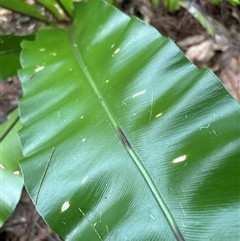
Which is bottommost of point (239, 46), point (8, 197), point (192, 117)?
point (239, 46)

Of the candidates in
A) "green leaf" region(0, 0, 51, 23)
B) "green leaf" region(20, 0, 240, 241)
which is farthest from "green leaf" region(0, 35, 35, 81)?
"green leaf" region(20, 0, 240, 241)

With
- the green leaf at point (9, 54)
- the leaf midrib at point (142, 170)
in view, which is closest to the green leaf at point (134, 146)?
the leaf midrib at point (142, 170)

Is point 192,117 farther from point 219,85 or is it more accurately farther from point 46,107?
point 46,107

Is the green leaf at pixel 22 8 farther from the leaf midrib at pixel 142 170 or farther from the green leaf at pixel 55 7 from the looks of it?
the leaf midrib at pixel 142 170

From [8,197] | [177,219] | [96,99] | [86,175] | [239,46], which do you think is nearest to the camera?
[177,219]

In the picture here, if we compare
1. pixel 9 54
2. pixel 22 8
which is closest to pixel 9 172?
pixel 9 54

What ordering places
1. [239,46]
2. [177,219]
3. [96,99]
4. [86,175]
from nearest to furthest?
[177,219] < [86,175] < [96,99] < [239,46]

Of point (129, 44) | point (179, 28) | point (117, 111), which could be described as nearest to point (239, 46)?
point (179, 28)
